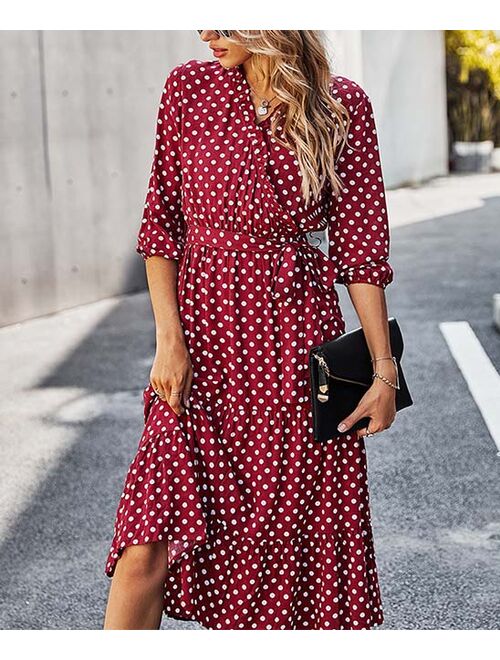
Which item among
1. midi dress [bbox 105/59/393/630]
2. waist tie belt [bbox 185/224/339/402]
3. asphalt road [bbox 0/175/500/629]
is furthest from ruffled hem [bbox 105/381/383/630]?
asphalt road [bbox 0/175/500/629]

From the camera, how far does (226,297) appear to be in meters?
2.68

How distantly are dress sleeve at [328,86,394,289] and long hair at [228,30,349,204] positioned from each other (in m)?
0.05

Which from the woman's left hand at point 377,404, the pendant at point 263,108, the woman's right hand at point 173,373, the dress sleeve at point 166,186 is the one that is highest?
the pendant at point 263,108

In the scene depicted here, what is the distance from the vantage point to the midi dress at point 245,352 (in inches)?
103

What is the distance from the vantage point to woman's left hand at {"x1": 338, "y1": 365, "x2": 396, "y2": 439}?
2723 millimetres

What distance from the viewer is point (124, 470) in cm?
530

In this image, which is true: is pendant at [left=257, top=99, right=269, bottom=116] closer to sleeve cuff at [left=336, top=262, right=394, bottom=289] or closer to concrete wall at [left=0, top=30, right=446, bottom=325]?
sleeve cuff at [left=336, top=262, right=394, bottom=289]

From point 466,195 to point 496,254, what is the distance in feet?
23.6

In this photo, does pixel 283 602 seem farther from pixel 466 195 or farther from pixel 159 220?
pixel 466 195

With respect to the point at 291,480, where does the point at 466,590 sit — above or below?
below

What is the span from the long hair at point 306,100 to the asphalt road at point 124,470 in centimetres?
154

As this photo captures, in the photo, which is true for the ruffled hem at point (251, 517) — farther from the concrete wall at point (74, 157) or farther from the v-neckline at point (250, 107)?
the concrete wall at point (74, 157)

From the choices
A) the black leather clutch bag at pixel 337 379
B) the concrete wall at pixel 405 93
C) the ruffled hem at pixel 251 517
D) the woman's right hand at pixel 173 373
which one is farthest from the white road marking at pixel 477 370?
the concrete wall at pixel 405 93

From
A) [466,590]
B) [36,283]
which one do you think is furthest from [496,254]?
[466,590]
